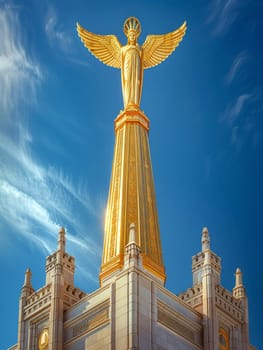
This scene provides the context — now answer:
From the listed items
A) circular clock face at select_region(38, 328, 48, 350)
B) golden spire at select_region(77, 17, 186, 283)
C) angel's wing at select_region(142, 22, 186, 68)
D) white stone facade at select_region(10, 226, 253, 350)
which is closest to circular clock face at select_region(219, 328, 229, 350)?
white stone facade at select_region(10, 226, 253, 350)

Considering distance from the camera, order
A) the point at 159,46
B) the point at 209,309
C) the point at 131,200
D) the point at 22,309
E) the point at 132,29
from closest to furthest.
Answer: the point at 209,309
the point at 22,309
the point at 131,200
the point at 132,29
the point at 159,46

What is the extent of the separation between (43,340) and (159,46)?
2604cm

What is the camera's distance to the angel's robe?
7931cm

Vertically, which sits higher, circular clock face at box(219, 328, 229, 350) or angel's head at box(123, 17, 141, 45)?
angel's head at box(123, 17, 141, 45)

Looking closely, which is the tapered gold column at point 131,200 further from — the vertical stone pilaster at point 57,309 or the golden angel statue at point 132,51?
the vertical stone pilaster at point 57,309

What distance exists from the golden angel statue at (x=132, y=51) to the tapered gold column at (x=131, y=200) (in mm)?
2198

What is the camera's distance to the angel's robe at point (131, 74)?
260 ft

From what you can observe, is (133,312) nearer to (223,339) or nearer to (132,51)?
(223,339)

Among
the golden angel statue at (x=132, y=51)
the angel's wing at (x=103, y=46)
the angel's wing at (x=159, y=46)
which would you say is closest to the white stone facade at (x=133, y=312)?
the golden angel statue at (x=132, y=51)

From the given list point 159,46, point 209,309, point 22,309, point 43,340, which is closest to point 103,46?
point 159,46

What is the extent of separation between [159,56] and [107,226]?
1652 centimetres

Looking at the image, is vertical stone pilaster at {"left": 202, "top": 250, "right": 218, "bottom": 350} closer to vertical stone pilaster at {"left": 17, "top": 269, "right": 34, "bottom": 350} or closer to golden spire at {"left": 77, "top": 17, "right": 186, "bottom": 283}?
golden spire at {"left": 77, "top": 17, "right": 186, "bottom": 283}

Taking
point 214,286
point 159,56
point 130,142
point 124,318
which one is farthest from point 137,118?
point 124,318

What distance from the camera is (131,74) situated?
80.2 m
